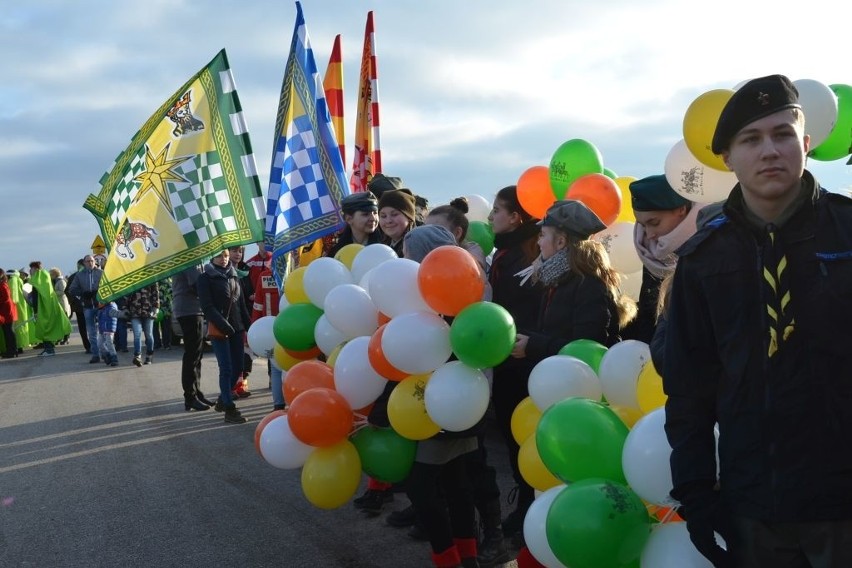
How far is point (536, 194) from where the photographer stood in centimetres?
491

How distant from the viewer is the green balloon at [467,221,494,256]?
5164mm

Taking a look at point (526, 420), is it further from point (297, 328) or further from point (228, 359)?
point (228, 359)

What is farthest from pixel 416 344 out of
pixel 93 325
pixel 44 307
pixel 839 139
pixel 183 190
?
pixel 44 307

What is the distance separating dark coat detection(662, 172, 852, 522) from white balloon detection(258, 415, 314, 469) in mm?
2309

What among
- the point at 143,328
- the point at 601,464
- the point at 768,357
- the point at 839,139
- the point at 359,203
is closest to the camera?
the point at 768,357

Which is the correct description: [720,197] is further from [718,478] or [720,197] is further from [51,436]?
[51,436]

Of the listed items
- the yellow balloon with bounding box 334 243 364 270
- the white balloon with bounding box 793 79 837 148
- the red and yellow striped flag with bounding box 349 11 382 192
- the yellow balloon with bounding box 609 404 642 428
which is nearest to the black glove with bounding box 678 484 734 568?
the yellow balloon with bounding box 609 404 642 428

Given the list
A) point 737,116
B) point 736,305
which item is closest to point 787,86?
point 737,116

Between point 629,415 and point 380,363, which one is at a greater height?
point 380,363

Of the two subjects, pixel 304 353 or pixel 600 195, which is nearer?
pixel 600 195

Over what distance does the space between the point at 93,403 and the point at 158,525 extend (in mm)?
5249

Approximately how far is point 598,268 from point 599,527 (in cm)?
161

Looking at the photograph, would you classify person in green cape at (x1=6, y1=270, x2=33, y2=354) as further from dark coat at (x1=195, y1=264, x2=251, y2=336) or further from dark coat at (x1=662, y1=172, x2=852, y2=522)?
dark coat at (x1=662, y1=172, x2=852, y2=522)

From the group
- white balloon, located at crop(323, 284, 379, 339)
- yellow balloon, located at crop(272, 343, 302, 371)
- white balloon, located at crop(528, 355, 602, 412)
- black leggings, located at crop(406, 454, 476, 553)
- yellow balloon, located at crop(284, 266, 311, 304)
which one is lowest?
black leggings, located at crop(406, 454, 476, 553)
